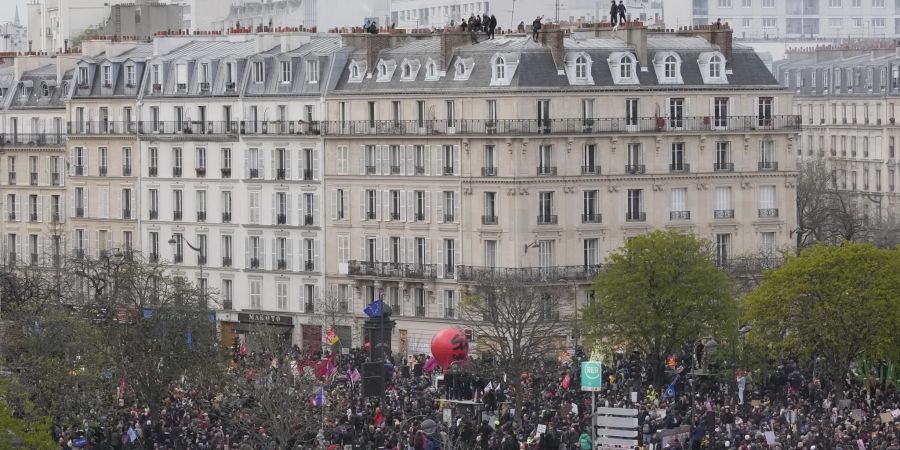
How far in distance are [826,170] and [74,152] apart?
173ft

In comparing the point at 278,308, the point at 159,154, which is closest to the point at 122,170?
the point at 159,154

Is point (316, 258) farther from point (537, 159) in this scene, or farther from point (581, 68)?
point (581, 68)

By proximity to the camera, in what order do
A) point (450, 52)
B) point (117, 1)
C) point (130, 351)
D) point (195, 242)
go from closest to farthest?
point (130, 351)
point (450, 52)
point (195, 242)
point (117, 1)

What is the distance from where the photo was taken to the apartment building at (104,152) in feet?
461

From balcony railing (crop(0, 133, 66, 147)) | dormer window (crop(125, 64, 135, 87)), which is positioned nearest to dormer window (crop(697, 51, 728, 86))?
dormer window (crop(125, 64, 135, 87))

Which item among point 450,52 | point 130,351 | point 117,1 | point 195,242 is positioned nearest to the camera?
point 130,351

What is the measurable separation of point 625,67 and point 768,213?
8.68 metres

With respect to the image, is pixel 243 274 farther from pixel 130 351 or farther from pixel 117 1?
pixel 117 1

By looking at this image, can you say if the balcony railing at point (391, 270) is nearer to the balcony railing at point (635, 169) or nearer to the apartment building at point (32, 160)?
the balcony railing at point (635, 169)

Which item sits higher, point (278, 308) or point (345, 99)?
point (345, 99)

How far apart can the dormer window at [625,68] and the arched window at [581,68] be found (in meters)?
1.79

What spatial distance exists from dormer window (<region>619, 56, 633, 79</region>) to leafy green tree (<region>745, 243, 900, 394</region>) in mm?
20107

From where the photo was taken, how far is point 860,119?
583 ft

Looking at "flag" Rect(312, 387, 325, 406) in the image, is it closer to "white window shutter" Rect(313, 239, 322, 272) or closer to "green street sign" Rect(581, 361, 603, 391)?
"green street sign" Rect(581, 361, 603, 391)
